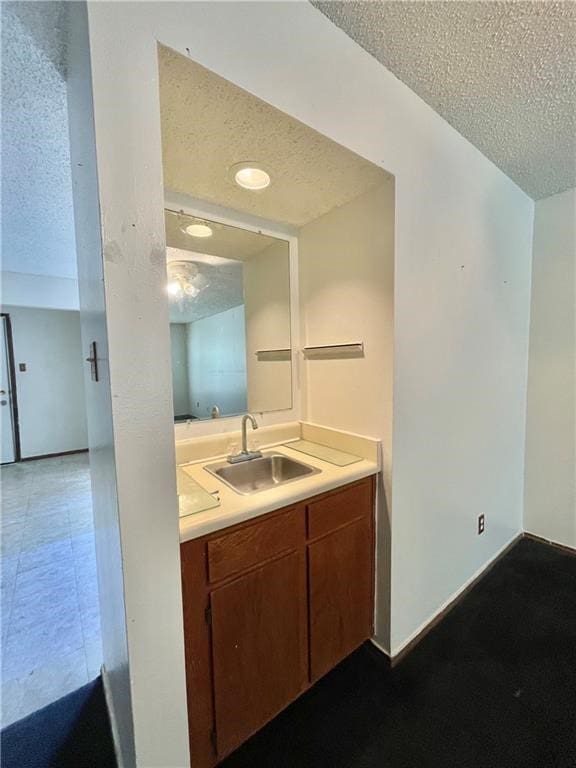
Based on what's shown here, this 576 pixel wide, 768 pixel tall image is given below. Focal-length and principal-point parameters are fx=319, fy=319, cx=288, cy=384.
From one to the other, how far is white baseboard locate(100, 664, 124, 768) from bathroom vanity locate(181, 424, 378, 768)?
33 cm

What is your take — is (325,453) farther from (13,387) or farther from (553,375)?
(13,387)

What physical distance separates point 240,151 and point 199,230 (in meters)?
0.50

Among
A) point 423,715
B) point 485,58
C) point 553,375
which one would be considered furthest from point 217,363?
point 553,375

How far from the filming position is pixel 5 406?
4484 millimetres

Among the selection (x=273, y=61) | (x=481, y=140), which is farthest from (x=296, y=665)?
(x=481, y=140)

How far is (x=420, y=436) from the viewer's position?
4.91 ft

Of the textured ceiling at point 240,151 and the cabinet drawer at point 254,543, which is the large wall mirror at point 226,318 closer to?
the textured ceiling at point 240,151

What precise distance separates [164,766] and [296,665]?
1.69 ft

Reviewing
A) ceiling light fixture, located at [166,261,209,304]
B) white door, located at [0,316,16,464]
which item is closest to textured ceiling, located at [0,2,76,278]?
ceiling light fixture, located at [166,261,209,304]

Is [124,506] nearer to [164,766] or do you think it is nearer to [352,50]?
[164,766]

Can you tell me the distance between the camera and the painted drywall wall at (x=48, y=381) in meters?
4.58

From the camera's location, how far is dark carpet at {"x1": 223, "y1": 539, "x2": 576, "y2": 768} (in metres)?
1.10

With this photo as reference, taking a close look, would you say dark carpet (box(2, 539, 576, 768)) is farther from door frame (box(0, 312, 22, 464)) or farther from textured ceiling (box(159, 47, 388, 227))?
door frame (box(0, 312, 22, 464))

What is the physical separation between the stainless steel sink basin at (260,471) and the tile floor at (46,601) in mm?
1056
